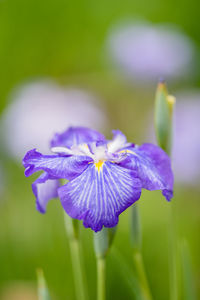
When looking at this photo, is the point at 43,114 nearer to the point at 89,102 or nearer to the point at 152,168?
the point at 89,102

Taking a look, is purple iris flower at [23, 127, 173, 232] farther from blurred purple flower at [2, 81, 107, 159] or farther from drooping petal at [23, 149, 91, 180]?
blurred purple flower at [2, 81, 107, 159]

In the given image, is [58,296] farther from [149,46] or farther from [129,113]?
[149,46]

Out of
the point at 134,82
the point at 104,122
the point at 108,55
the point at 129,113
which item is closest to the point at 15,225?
the point at 104,122

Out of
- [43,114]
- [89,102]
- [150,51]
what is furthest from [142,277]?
[150,51]

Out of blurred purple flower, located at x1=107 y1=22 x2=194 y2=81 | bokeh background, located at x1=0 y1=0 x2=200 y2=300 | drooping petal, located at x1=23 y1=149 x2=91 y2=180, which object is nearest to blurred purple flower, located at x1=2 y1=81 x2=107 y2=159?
bokeh background, located at x1=0 y1=0 x2=200 y2=300

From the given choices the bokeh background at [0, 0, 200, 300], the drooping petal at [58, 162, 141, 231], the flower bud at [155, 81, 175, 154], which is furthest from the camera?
the bokeh background at [0, 0, 200, 300]
